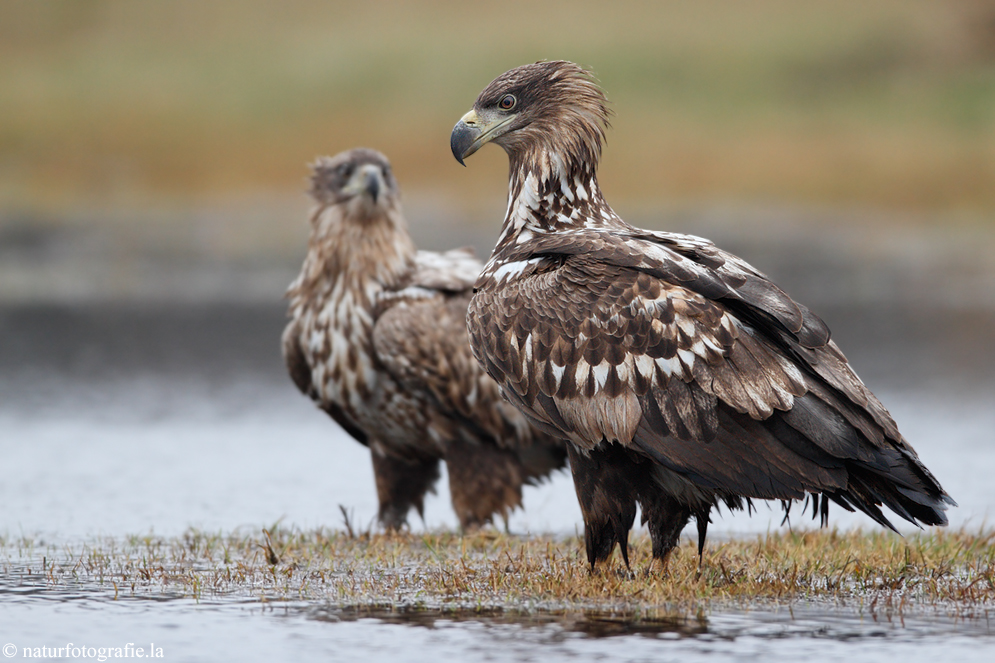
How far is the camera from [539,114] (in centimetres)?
752

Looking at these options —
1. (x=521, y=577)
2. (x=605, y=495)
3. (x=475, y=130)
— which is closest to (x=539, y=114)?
(x=475, y=130)

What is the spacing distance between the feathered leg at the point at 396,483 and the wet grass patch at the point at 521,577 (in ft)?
5.83

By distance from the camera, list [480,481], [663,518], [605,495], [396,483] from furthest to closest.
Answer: [396,483] → [480,481] → [663,518] → [605,495]

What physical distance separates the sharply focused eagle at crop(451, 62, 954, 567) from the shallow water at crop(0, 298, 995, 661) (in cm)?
62

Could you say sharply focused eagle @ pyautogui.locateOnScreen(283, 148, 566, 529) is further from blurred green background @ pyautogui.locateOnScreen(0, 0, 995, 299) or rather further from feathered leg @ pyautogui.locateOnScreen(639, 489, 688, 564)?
blurred green background @ pyautogui.locateOnScreen(0, 0, 995, 299)

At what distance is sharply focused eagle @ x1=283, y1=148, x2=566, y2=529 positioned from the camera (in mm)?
9320

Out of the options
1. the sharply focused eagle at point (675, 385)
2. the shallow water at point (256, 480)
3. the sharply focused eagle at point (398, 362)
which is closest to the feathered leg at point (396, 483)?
the sharply focused eagle at point (398, 362)

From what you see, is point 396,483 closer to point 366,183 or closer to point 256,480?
point 366,183

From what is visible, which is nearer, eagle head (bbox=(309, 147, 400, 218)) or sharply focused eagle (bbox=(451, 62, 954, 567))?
sharply focused eagle (bbox=(451, 62, 954, 567))

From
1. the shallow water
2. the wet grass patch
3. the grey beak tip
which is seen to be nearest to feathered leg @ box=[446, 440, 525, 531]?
the shallow water

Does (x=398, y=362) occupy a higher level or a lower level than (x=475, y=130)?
lower

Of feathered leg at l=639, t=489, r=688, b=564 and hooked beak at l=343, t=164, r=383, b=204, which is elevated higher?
hooked beak at l=343, t=164, r=383, b=204

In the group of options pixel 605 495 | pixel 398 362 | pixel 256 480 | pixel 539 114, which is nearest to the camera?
pixel 605 495

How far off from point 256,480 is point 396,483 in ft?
8.31
